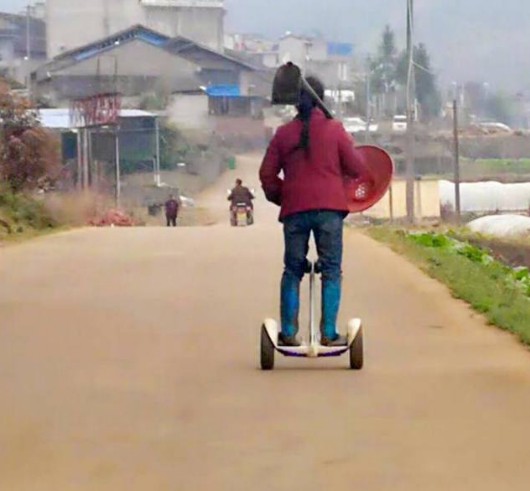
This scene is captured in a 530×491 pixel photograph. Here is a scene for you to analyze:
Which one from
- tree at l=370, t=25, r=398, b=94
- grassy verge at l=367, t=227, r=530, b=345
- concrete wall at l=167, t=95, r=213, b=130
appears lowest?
grassy verge at l=367, t=227, r=530, b=345

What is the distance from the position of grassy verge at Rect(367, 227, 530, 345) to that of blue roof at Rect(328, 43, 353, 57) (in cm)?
4974

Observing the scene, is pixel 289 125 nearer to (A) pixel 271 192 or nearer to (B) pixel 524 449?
(A) pixel 271 192

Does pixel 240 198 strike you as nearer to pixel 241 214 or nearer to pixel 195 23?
pixel 241 214

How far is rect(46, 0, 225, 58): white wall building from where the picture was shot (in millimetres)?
71375

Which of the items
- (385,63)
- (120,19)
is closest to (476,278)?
(385,63)

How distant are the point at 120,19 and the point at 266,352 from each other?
6492cm

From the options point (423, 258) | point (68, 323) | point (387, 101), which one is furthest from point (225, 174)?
point (68, 323)

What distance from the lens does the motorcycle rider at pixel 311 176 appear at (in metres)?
9.38

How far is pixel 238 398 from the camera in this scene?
28.7 feet

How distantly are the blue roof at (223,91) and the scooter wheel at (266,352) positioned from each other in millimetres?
50304

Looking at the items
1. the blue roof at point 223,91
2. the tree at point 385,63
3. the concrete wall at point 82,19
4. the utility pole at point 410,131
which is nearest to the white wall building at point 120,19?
the concrete wall at point 82,19

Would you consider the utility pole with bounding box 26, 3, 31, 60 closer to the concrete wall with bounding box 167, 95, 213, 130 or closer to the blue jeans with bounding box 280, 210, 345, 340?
the concrete wall with bounding box 167, 95, 213, 130

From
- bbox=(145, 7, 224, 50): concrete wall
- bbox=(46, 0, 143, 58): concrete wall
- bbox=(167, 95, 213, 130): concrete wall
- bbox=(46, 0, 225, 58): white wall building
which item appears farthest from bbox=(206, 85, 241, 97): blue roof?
bbox=(46, 0, 143, 58): concrete wall

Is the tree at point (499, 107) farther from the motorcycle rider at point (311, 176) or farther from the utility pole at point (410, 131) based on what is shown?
the motorcycle rider at point (311, 176)
